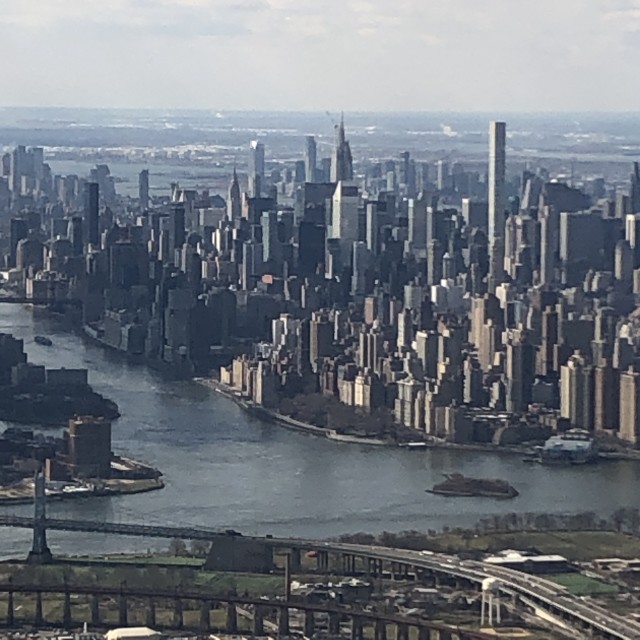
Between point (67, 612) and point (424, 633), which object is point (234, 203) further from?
point (424, 633)

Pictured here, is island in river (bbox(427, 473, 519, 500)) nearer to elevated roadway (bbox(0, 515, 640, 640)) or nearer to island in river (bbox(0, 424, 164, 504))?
island in river (bbox(0, 424, 164, 504))

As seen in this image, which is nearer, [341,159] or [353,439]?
[353,439]

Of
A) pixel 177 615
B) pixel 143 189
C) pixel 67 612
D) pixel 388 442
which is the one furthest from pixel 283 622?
pixel 143 189

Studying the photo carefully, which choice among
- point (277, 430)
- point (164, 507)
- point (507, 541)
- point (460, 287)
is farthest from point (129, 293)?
point (507, 541)

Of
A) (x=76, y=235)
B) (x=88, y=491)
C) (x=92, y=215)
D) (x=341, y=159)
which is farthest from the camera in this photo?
(x=341, y=159)

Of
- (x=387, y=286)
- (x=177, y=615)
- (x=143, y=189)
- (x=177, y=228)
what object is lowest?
(x=143, y=189)

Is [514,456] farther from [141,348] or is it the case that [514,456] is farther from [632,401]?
[141,348]
